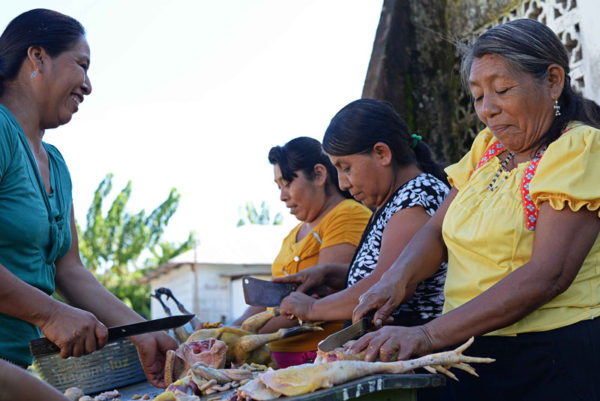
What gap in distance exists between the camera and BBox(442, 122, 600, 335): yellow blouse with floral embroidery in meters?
1.96

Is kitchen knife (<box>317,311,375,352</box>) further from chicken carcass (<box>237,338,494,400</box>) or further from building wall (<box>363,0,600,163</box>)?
building wall (<box>363,0,600,163</box>)

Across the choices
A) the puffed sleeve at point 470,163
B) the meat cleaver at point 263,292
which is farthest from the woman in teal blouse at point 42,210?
the puffed sleeve at point 470,163

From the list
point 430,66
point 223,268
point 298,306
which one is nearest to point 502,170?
point 298,306

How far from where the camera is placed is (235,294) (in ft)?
76.7

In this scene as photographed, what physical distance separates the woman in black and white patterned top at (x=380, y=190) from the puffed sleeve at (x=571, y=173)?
0.86 meters

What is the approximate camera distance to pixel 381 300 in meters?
2.34

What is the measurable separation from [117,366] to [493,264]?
212cm

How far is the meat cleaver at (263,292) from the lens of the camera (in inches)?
138

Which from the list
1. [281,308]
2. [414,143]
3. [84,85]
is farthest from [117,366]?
[414,143]

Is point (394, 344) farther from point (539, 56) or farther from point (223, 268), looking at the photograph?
point (223, 268)

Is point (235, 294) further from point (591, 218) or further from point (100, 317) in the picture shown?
point (591, 218)

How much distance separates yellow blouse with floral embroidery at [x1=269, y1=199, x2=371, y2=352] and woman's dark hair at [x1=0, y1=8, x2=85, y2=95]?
74.5 inches

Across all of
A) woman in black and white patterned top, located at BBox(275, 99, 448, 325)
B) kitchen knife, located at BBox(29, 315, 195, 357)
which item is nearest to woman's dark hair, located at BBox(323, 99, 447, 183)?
woman in black and white patterned top, located at BBox(275, 99, 448, 325)

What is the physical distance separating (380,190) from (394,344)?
1.30 m
